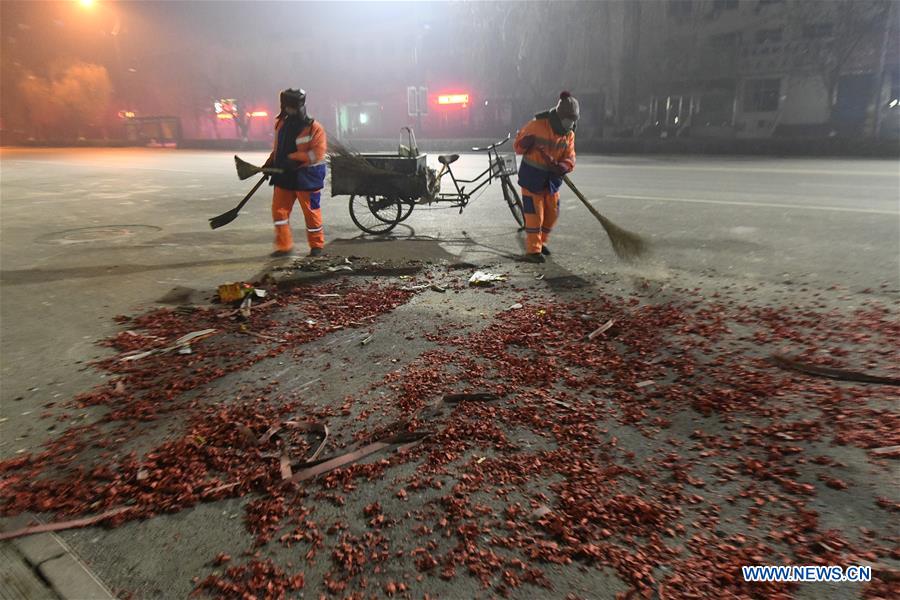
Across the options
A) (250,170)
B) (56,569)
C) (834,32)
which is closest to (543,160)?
(250,170)

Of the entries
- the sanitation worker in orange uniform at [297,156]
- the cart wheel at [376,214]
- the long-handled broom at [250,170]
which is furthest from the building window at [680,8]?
the long-handled broom at [250,170]

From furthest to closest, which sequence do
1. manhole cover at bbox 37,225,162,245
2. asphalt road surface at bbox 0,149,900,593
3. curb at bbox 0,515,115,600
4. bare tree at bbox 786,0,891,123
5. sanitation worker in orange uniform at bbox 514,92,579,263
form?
bare tree at bbox 786,0,891,123 → manhole cover at bbox 37,225,162,245 → sanitation worker in orange uniform at bbox 514,92,579,263 → asphalt road surface at bbox 0,149,900,593 → curb at bbox 0,515,115,600

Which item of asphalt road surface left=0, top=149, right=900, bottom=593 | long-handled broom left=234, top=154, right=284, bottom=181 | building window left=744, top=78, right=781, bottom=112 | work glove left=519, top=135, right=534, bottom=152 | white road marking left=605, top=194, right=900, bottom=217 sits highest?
building window left=744, top=78, right=781, bottom=112

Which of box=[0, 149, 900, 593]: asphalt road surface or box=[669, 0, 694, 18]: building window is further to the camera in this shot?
box=[669, 0, 694, 18]: building window

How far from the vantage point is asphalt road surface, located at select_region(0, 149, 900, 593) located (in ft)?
13.7

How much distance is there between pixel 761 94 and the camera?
3681 cm

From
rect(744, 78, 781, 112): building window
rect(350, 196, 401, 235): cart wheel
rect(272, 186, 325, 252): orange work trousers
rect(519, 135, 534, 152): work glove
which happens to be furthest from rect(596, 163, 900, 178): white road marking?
rect(744, 78, 781, 112): building window

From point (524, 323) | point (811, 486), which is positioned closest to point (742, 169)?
point (524, 323)

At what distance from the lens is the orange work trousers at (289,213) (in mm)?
7191

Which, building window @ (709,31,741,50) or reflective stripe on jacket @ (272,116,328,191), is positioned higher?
building window @ (709,31,741,50)

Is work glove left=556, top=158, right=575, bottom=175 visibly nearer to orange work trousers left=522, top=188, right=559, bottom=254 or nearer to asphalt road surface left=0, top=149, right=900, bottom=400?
orange work trousers left=522, top=188, right=559, bottom=254

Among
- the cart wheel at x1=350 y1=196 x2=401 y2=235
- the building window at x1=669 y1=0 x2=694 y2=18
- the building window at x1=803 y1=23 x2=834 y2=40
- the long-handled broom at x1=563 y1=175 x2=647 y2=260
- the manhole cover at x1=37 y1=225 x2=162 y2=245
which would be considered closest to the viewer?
the long-handled broom at x1=563 y1=175 x2=647 y2=260

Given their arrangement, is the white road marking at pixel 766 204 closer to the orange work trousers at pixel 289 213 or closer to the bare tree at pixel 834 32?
the orange work trousers at pixel 289 213

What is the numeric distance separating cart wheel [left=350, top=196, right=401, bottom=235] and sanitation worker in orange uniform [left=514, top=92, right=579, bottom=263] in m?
2.51
